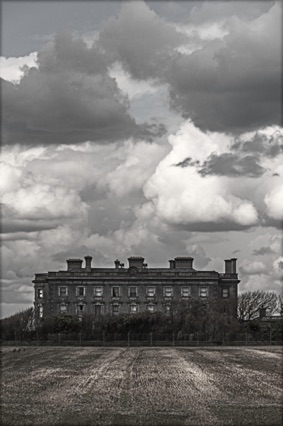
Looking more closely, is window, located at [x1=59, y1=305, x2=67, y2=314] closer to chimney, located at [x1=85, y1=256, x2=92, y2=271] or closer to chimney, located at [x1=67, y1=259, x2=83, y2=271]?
chimney, located at [x1=85, y1=256, x2=92, y2=271]

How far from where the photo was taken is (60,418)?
2850 centimetres

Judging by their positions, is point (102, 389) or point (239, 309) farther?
point (239, 309)

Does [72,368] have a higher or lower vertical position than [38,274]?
lower

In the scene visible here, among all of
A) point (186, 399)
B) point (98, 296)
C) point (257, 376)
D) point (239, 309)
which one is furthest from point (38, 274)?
point (186, 399)

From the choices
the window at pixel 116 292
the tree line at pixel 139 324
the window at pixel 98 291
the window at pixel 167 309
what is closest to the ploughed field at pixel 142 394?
the tree line at pixel 139 324

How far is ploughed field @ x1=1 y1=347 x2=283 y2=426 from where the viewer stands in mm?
28469

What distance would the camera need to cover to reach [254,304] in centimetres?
13338

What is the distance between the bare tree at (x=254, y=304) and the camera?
132 m

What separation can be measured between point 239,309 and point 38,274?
125 ft

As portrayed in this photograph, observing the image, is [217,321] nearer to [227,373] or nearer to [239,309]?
[239,309]

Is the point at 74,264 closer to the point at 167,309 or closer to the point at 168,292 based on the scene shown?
the point at 168,292

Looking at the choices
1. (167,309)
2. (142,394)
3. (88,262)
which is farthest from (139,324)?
(142,394)

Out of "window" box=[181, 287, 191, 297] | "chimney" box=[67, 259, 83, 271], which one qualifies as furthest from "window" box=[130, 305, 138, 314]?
"chimney" box=[67, 259, 83, 271]

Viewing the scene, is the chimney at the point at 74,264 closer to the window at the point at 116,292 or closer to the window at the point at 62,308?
the window at the point at 62,308
